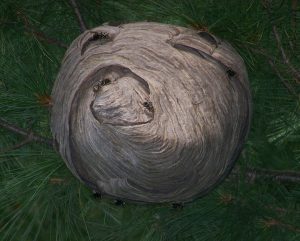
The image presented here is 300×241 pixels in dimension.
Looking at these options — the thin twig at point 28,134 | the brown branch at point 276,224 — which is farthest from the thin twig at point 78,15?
the brown branch at point 276,224

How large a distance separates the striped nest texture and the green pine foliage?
123 mm

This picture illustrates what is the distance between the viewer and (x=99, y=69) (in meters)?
0.88

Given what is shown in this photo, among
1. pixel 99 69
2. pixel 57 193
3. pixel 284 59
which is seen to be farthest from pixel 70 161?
pixel 284 59

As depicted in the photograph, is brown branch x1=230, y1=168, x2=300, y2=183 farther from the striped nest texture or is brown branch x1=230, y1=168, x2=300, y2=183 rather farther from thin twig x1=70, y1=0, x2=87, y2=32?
thin twig x1=70, y1=0, x2=87, y2=32

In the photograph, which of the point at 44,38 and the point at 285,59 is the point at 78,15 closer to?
the point at 44,38

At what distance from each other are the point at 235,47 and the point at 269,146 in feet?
1.40

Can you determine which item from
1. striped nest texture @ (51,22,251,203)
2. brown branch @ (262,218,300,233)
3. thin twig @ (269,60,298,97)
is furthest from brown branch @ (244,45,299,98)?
brown branch @ (262,218,300,233)

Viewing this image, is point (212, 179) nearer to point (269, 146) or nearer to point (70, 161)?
point (70, 161)

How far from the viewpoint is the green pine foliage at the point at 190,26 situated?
1080 millimetres

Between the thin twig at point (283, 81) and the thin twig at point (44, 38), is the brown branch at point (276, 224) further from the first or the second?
the thin twig at point (44, 38)

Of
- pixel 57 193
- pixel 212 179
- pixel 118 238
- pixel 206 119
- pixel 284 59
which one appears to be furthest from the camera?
pixel 118 238

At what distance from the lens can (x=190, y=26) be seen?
3.50 ft

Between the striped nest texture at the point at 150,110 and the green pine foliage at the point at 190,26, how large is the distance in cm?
12

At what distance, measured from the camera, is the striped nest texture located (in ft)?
2.67
